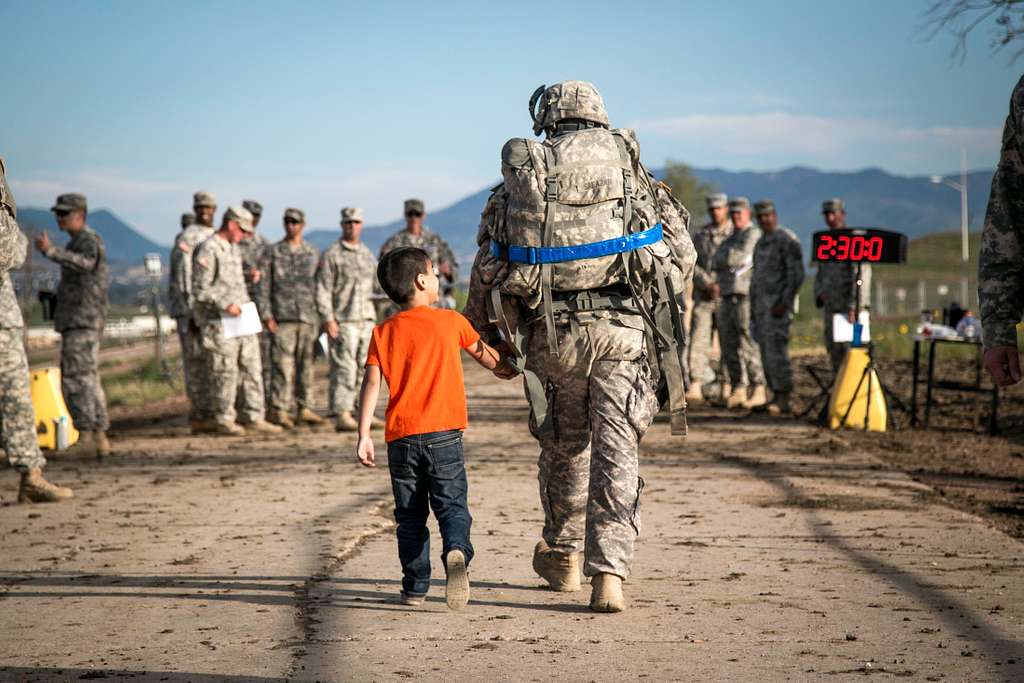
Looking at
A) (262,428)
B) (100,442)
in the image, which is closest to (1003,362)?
(100,442)

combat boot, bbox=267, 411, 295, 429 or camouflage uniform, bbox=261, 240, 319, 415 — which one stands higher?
camouflage uniform, bbox=261, 240, 319, 415

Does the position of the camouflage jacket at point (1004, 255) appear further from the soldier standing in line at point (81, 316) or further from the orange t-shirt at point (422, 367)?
the soldier standing in line at point (81, 316)

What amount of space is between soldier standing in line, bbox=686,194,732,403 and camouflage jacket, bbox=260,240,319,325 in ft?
15.6

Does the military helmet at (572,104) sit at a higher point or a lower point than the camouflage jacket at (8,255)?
higher

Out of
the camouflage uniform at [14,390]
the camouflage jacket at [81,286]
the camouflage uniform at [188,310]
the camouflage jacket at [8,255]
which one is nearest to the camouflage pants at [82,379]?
the camouflage jacket at [81,286]

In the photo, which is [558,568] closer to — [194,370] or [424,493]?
[424,493]

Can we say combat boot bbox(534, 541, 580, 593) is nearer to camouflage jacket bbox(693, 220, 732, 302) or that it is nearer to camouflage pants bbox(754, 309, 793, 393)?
camouflage pants bbox(754, 309, 793, 393)

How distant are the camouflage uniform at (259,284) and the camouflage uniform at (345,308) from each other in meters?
0.86

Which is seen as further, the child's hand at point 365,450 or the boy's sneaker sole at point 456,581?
the child's hand at point 365,450

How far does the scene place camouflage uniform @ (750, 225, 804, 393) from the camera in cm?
1522

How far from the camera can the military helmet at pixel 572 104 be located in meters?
5.96

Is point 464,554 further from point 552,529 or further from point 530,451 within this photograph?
point 530,451

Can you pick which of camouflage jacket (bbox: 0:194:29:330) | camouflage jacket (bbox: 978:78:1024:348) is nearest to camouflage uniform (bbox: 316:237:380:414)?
camouflage jacket (bbox: 0:194:29:330)

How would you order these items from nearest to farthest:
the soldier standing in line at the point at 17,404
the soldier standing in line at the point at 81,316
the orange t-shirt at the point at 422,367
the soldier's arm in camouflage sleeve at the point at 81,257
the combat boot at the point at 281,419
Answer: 1. the orange t-shirt at the point at 422,367
2. the soldier standing in line at the point at 17,404
3. the soldier's arm in camouflage sleeve at the point at 81,257
4. the soldier standing in line at the point at 81,316
5. the combat boot at the point at 281,419
